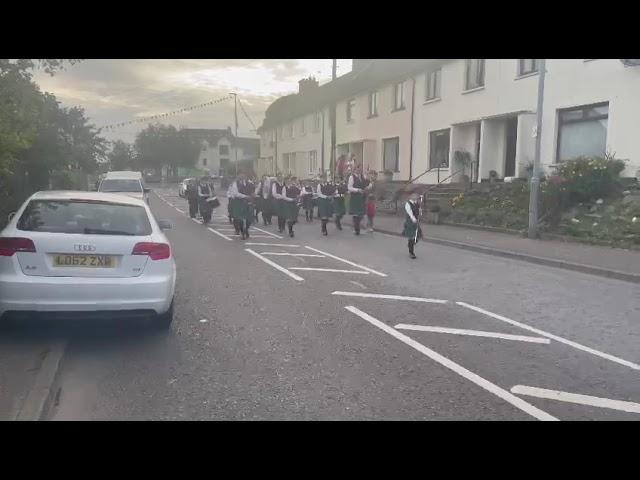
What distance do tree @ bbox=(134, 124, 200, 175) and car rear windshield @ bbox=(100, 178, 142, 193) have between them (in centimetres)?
6939

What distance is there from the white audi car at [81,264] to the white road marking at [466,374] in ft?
A: 7.77

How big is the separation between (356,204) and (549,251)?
221 inches

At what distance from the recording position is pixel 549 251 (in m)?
13.2

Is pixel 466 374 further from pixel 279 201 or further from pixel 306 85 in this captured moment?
pixel 306 85

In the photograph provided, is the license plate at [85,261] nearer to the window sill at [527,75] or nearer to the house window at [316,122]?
the window sill at [527,75]

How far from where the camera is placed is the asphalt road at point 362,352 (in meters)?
4.34

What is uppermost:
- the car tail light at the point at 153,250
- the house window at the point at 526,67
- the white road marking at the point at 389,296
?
the house window at the point at 526,67

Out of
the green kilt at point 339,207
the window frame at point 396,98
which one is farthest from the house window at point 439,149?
the green kilt at point 339,207

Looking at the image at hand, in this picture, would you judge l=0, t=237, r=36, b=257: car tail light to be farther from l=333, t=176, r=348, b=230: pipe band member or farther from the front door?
the front door

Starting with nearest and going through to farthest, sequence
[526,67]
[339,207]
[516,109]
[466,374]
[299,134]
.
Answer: [466,374] < [339,207] < [526,67] < [516,109] < [299,134]

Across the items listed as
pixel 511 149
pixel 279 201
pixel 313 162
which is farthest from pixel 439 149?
pixel 313 162

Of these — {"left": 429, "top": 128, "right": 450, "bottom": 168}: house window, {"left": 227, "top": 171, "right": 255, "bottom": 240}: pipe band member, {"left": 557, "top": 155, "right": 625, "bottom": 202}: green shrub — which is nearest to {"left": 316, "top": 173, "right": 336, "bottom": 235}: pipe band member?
{"left": 227, "top": 171, "right": 255, "bottom": 240}: pipe band member
